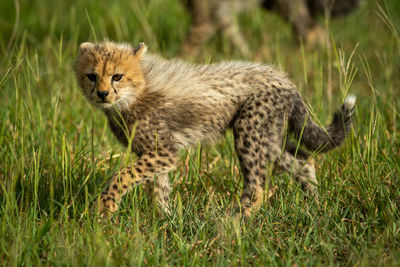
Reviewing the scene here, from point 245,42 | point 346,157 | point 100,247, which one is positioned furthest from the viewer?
point 245,42

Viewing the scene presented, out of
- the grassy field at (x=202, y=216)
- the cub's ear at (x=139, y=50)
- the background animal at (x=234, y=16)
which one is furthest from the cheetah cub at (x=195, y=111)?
the background animal at (x=234, y=16)

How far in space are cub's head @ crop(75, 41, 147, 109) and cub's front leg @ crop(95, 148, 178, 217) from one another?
351 mm

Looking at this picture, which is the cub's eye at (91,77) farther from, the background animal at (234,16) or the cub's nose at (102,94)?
the background animal at (234,16)

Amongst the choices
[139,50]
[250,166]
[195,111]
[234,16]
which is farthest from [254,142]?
[234,16]

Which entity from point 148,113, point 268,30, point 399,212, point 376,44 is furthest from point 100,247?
point 268,30

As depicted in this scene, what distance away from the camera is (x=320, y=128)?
3.38 metres

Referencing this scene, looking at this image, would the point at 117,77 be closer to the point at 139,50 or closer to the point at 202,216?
the point at 139,50

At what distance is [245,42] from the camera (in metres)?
6.59

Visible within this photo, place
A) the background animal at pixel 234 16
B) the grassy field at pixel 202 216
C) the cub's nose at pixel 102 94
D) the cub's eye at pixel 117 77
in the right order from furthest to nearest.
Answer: the background animal at pixel 234 16, the cub's eye at pixel 117 77, the cub's nose at pixel 102 94, the grassy field at pixel 202 216

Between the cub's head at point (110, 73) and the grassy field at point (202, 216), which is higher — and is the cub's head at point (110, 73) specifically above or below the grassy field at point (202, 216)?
above

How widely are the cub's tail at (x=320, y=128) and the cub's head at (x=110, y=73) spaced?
38.0 inches

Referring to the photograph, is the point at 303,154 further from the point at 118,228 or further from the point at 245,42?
the point at 245,42

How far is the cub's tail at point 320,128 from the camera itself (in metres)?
3.27

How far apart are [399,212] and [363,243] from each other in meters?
0.34
